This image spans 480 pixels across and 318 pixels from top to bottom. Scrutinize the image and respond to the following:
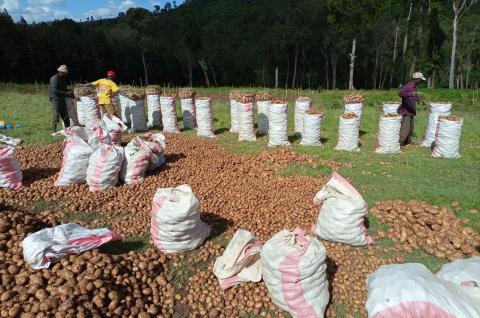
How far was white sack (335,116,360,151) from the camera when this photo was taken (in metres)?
6.76

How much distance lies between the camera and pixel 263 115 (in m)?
8.25

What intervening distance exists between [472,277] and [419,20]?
3086 centimetres

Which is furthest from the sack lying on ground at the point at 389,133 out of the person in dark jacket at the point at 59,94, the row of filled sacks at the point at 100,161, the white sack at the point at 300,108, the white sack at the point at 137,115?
the person in dark jacket at the point at 59,94

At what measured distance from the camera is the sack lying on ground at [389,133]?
663cm

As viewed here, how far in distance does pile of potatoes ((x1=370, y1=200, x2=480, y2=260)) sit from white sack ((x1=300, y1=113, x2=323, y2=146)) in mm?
2942

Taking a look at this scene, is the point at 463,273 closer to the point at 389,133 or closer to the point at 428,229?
the point at 428,229

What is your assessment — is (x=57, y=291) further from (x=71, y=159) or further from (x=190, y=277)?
(x=71, y=159)

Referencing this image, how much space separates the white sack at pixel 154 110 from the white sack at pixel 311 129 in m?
4.14

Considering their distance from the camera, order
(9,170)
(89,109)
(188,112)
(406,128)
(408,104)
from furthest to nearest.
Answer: (188,112) → (89,109) → (406,128) → (408,104) → (9,170)

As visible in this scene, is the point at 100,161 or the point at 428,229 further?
the point at 100,161

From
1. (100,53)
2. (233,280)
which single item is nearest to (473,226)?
(233,280)

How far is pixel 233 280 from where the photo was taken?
304 cm

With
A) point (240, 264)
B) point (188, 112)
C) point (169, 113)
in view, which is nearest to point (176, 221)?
point (240, 264)

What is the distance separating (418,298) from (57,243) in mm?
2818
